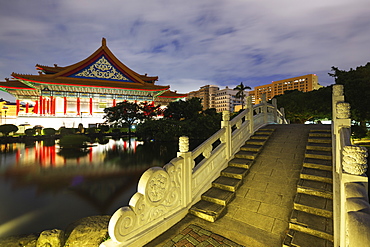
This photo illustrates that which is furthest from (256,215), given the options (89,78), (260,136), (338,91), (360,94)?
(89,78)

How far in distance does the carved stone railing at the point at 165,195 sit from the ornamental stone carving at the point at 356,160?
2358 millimetres

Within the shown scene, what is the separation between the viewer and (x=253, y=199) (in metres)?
3.56

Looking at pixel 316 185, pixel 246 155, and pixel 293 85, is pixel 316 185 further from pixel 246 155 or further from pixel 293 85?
pixel 293 85

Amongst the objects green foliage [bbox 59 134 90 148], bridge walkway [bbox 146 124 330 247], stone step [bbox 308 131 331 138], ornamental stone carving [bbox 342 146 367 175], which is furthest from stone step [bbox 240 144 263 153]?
green foliage [bbox 59 134 90 148]

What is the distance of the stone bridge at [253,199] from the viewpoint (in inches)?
82.7

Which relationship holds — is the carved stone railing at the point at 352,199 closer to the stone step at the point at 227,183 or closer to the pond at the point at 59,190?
the stone step at the point at 227,183

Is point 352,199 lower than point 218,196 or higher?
higher

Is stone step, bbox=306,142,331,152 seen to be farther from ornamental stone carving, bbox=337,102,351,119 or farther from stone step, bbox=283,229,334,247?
stone step, bbox=283,229,334,247

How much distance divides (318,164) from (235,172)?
1.86m

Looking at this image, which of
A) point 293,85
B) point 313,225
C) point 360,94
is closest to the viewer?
point 313,225

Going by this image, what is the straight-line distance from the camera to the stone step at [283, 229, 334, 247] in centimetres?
245

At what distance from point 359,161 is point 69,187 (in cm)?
802

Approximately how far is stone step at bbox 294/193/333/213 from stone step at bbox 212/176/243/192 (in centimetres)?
114

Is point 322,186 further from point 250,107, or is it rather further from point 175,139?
point 175,139
